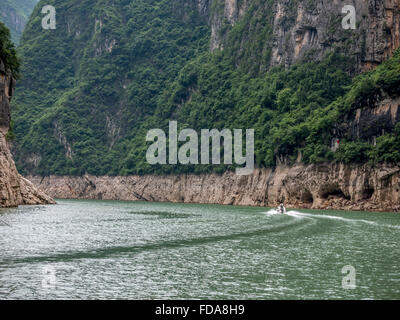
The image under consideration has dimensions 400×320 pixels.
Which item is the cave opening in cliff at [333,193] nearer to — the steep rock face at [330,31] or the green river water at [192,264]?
the steep rock face at [330,31]

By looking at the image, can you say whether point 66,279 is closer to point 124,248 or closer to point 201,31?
point 124,248

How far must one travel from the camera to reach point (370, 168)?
69.6 metres

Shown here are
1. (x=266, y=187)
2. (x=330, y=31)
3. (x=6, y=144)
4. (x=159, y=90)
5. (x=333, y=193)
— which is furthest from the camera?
(x=159, y=90)

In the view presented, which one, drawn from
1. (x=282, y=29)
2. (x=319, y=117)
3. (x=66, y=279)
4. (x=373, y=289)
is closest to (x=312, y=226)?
(x=373, y=289)

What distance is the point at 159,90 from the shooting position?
519ft

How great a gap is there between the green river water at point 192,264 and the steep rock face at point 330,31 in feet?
201

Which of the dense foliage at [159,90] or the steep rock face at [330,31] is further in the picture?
the dense foliage at [159,90]

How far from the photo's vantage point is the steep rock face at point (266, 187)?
67.8m

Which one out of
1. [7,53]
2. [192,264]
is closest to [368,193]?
[7,53]

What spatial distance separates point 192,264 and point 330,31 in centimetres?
8457

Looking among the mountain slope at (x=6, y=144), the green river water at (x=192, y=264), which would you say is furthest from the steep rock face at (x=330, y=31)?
the green river water at (x=192, y=264)

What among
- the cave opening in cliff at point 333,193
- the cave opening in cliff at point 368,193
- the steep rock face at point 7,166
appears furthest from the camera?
the cave opening in cliff at point 333,193

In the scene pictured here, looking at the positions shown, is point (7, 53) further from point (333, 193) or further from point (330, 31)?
point (330, 31)

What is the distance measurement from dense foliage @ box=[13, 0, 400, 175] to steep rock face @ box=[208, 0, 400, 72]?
2.70m
